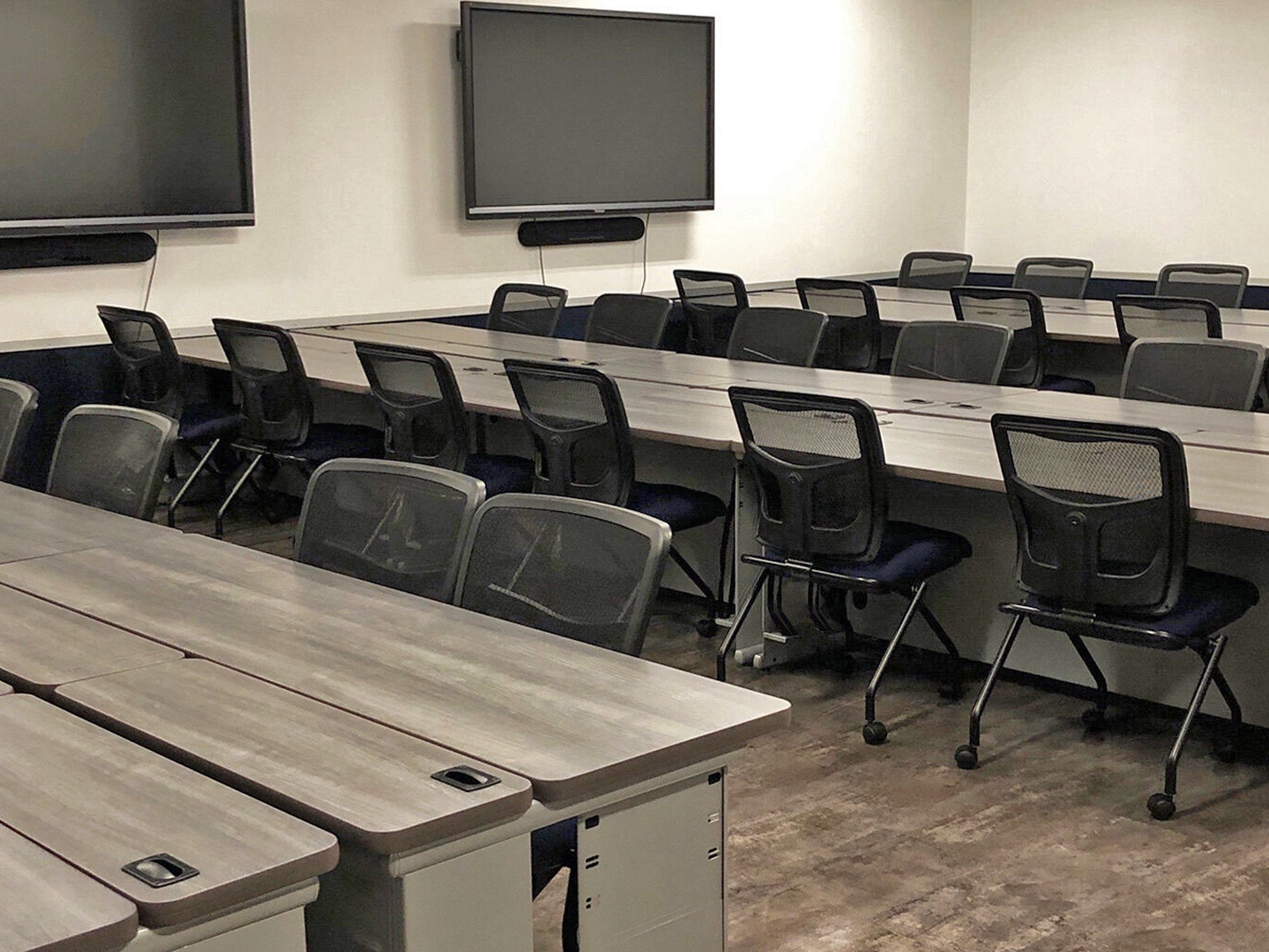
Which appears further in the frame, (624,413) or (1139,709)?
(624,413)

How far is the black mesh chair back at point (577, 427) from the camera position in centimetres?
472

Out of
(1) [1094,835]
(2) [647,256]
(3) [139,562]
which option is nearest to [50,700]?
(3) [139,562]

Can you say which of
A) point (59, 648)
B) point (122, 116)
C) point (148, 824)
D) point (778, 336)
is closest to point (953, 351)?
point (778, 336)

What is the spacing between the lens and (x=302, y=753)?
6.70 ft

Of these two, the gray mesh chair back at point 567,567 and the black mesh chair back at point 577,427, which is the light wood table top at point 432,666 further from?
the black mesh chair back at point 577,427

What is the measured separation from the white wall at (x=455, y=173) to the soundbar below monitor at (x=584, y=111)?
7.5 inches

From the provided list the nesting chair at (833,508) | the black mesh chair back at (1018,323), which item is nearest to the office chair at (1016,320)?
the black mesh chair back at (1018,323)

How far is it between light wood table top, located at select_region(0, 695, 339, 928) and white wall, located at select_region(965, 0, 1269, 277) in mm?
9153

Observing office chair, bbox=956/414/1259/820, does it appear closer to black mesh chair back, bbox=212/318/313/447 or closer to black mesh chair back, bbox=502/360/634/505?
black mesh chair back, bbox=502/360/634/505

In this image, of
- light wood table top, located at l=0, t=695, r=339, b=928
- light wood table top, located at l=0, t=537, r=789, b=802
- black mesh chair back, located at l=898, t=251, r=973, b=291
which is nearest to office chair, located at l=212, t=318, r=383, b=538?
light wood table top, located at l=0, t=537, r=789, b=802

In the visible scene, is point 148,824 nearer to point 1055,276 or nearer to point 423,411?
point 423,411

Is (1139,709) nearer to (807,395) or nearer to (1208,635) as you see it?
(1208,635)

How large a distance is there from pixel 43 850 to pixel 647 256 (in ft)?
25.9

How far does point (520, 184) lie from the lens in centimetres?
859
